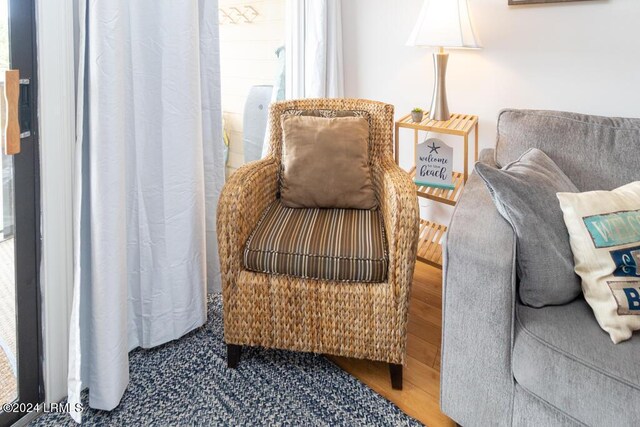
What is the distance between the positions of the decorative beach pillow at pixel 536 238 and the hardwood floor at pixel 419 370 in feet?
1.70

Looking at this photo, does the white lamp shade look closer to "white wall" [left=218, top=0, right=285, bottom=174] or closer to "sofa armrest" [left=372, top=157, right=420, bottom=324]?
"sofa armrest" [left=372, top=157, right=420, bottom=324]

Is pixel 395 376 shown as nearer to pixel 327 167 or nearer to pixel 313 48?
pixel 327 167

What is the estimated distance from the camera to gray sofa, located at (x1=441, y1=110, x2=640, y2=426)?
3.29 feet

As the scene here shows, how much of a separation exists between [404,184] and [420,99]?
102cm

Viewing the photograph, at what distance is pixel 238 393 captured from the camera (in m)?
1.52

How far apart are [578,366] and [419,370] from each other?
716 millimetres

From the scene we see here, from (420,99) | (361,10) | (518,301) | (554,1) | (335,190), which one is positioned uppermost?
(361,10)

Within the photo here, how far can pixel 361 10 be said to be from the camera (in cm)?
253

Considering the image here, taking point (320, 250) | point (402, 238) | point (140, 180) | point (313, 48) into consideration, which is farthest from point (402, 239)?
point (313, 48)

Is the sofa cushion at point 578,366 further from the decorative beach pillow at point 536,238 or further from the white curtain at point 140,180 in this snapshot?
the white curtain at point 140,180

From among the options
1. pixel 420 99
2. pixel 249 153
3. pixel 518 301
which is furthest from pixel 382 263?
pixel 249 153

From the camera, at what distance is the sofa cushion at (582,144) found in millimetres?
1495

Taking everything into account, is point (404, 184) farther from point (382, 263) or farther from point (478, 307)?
point (478, 307)

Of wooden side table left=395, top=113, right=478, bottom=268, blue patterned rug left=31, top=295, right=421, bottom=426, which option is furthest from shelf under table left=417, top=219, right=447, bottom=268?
blue patterned rug left=31, top=295, right=421, bottom=426
